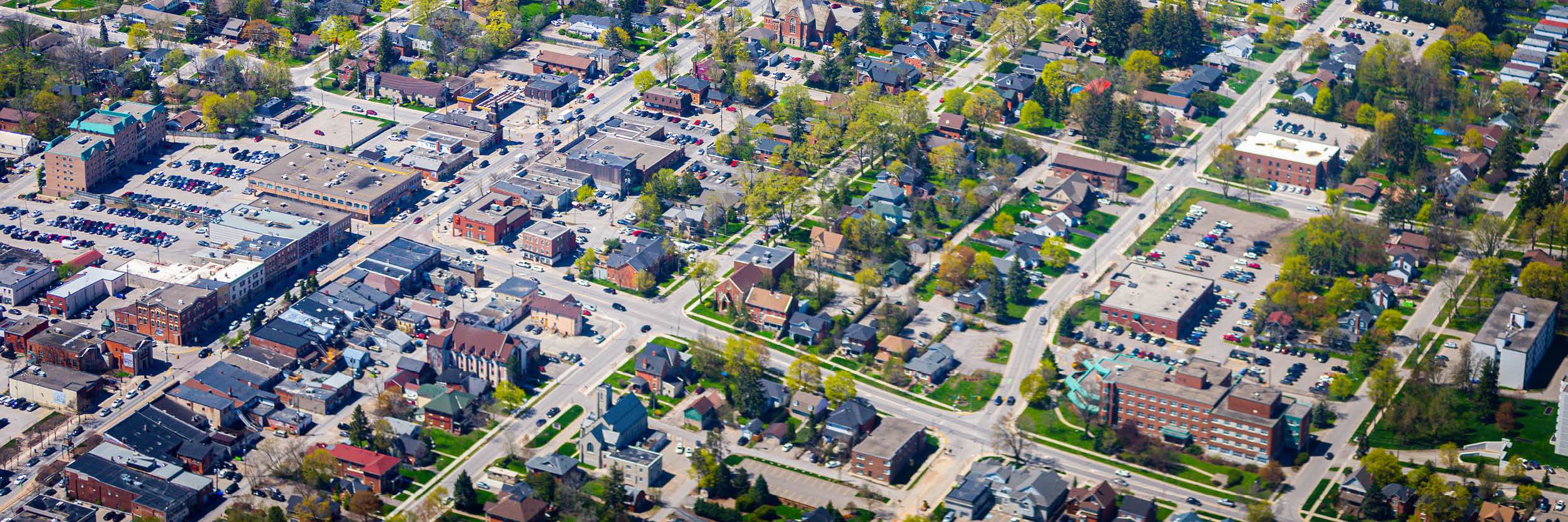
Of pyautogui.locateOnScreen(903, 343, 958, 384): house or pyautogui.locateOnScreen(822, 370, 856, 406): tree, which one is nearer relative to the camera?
pyautogui.locateOnScreen(822, 370, 856, 406): tree

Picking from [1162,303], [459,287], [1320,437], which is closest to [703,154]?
[459,287]

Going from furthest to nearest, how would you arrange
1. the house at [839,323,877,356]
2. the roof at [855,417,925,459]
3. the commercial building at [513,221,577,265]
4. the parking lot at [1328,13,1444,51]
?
the parking lot at [1328,13,1444,51], the commercial building at [513,221,577,265], the house at [839,323,877,356], the roof at [855,417,925,459]

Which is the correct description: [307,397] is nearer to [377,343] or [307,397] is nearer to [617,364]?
[377,343]

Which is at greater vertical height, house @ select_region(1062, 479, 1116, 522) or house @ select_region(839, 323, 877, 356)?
house @ select_region(1062, 479, 1116, 522)

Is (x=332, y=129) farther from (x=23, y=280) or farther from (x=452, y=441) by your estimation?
(x=452, y=441)

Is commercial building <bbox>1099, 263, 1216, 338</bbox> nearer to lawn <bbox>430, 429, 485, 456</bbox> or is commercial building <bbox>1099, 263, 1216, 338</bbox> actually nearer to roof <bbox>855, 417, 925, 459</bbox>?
roof <bbox>855, 417, 925, 459</bbox>

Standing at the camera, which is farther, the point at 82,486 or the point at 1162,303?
the point at 1162,303

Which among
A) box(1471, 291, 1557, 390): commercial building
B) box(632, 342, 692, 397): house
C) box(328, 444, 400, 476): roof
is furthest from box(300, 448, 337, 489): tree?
box(1471, 291, 1557, 390): commercial building
